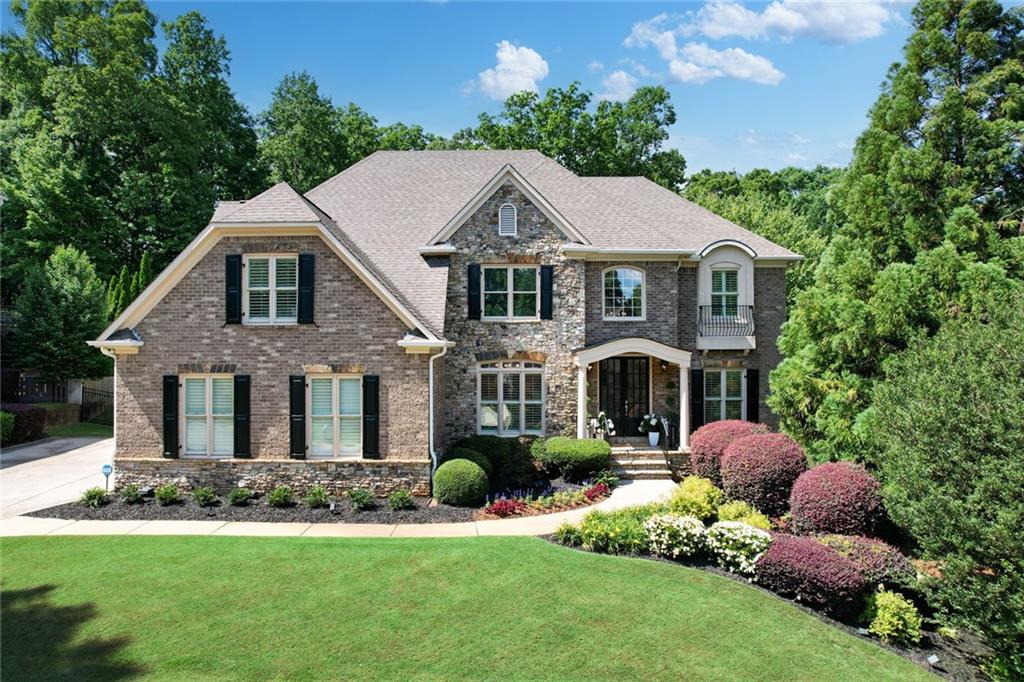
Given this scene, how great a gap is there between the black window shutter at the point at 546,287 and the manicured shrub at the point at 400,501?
7192mm

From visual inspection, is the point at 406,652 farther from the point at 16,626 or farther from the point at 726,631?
the point at 16,626

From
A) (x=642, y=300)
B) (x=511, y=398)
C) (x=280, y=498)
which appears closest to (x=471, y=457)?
(x=511, y=398)

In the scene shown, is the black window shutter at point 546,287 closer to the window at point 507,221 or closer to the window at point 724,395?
the window at point 507,221

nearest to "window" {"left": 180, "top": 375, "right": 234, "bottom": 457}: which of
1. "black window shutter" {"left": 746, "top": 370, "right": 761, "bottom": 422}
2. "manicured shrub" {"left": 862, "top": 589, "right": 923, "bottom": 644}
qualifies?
"manicured shrub" {"left": 862, "top": 589, "right": 923, "bottom": 644}

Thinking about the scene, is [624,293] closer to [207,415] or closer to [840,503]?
[840,503]

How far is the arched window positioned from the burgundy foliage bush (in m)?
21.3

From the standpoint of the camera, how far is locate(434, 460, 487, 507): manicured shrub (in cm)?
1448

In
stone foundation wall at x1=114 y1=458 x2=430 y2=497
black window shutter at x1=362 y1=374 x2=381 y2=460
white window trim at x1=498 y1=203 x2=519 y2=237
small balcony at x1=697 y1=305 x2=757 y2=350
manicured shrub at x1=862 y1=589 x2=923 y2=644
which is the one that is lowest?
manicured shrub at x1=862 y1=589 x2=923 y2=644

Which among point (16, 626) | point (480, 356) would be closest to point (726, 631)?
point (16, 626)

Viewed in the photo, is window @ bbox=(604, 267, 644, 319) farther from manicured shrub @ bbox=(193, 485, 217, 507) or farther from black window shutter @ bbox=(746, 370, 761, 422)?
manicured shrub @ bbox=(193, 485, 217, 507)

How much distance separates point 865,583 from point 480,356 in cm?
1166

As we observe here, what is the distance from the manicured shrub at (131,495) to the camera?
47.4 feet

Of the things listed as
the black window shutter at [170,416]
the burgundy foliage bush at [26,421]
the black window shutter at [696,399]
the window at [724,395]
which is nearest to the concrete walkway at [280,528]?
the black window shutter at [170,416]

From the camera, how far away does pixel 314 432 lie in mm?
15320
